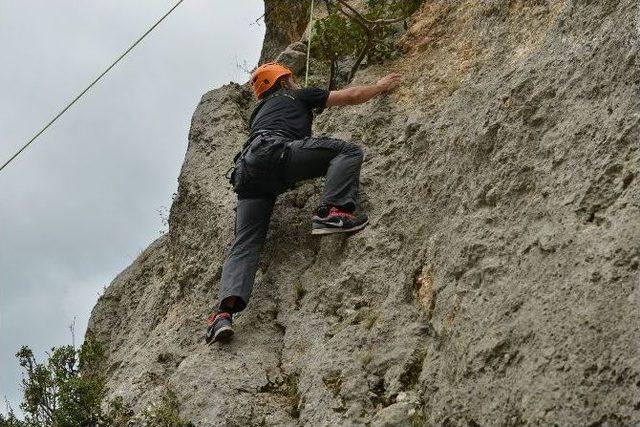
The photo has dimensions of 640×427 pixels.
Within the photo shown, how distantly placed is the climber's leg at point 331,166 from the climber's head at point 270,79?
111 cm

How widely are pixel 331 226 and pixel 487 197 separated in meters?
1.58

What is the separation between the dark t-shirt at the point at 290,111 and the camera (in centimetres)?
728

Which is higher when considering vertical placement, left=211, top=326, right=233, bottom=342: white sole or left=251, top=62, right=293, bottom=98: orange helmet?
left=251, top=62, right=293, bottom=98: orange helmet

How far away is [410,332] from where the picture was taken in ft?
17.6

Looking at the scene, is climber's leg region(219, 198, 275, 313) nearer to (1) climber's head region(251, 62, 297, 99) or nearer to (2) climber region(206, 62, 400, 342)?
(2) climber region(206, 62, 400, 342)

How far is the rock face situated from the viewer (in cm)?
405

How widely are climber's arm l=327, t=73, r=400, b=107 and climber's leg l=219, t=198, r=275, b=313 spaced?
111 centimetres

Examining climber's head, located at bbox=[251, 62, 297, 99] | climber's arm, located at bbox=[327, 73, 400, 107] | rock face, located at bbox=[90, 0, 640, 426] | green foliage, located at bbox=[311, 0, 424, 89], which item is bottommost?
rock face, located at bbox=[90, 0, 640, 426]

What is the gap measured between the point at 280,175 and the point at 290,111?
75cm

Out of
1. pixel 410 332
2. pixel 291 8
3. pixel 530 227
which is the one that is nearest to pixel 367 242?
pixel 410 332

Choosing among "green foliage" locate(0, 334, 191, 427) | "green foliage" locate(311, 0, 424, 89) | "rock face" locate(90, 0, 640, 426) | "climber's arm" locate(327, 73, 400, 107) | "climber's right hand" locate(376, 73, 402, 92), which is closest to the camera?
"rock face" locate(90, 0, 640, 426)

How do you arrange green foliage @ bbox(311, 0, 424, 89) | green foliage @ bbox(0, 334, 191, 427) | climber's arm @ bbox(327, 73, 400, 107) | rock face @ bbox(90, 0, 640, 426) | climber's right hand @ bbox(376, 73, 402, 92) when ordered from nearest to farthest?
rock face @ bbox(90, 0, 640, 426)
green foliage @ bbox(0, 334, 191, 427)
climber's arm @ bbox(327, 73, 400, 107)
climber's right hand @ bbox(376, 73, 402, 92)
green foliage @ bbox(311, 0, 424, 89)

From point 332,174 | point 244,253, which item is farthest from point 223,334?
point 332,174

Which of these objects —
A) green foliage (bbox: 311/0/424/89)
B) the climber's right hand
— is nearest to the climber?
the climber's right hand
